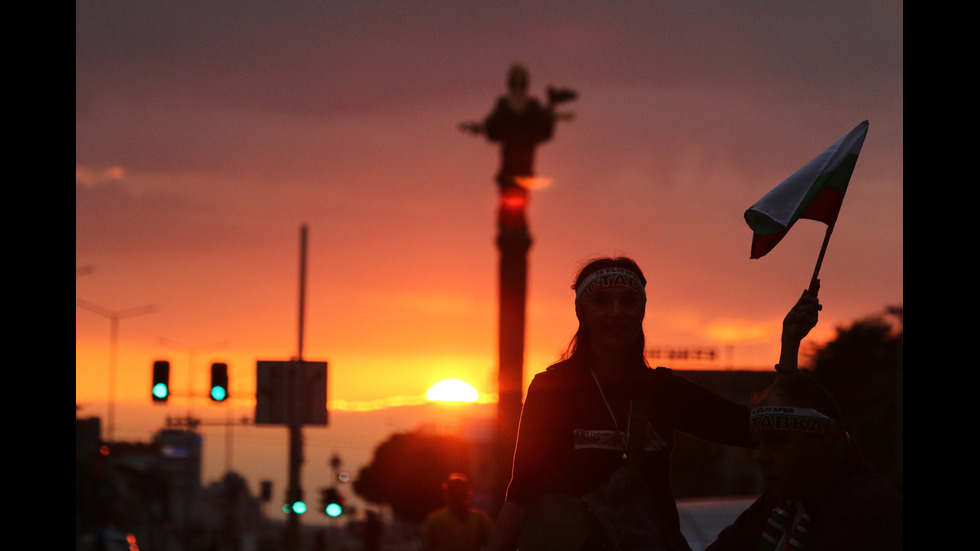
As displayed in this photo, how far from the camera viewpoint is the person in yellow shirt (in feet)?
39.7

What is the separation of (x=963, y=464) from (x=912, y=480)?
0.53 ft

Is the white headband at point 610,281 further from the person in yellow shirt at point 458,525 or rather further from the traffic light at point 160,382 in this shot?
the traffic light at point 160,382

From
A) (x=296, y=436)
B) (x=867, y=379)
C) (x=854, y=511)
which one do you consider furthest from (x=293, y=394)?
(x=867, y=379)

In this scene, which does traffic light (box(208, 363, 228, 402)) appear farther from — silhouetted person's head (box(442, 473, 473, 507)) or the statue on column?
the statue on column

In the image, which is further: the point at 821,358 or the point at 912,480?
the point at 821,358

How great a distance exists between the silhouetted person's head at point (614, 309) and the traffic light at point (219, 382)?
20873mm

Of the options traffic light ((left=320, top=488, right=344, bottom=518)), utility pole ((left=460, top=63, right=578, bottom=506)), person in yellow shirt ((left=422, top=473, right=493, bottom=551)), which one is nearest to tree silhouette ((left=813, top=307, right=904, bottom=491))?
utility pole ((left=460, top=63, right=578, bottom=506))

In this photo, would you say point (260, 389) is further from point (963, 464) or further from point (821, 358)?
point (821, 358)

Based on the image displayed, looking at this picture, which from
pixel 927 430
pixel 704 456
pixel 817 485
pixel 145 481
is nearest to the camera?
pixel 817 485

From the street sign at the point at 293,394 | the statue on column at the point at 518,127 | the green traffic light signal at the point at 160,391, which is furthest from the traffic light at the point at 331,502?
the statue on column at the point at 518,127

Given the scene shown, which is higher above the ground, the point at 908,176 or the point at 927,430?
the point at 908,176

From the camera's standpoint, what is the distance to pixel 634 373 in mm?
4246
